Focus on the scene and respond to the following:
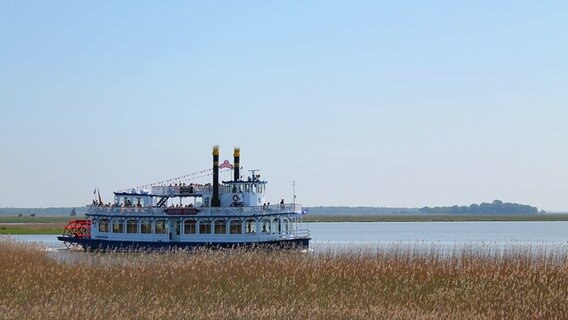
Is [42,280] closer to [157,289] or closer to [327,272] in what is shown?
[157,289]

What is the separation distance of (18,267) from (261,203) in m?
25.8

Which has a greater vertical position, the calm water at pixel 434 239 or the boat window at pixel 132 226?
the boat window at pixel 132 226

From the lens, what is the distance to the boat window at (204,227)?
5727cm

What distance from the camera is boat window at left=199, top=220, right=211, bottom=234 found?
57.3 metres

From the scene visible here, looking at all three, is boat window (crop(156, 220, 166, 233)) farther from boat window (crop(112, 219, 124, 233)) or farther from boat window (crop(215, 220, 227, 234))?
boat window (crop(215, 220, 227, 234))

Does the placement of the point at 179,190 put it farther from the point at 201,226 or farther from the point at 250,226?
the point at 250,226

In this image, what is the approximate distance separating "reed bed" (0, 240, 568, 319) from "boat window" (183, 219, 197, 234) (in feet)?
63.1

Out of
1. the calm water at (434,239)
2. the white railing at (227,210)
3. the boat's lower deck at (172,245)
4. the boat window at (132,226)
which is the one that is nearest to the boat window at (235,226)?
the white railing at (227,210)

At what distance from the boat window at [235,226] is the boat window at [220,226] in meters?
0.41

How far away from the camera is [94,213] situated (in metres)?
59.7

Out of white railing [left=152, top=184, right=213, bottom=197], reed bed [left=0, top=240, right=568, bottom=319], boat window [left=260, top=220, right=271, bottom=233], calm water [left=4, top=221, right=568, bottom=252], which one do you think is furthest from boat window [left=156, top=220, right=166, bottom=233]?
reed bed [left=0, top=240, right=568, bottom=319]

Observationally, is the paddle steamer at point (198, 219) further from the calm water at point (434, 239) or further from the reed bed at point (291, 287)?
the reed bed at point (291, 287)

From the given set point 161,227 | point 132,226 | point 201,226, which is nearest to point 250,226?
point 201,226

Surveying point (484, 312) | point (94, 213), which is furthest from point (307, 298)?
point (94, 213)
